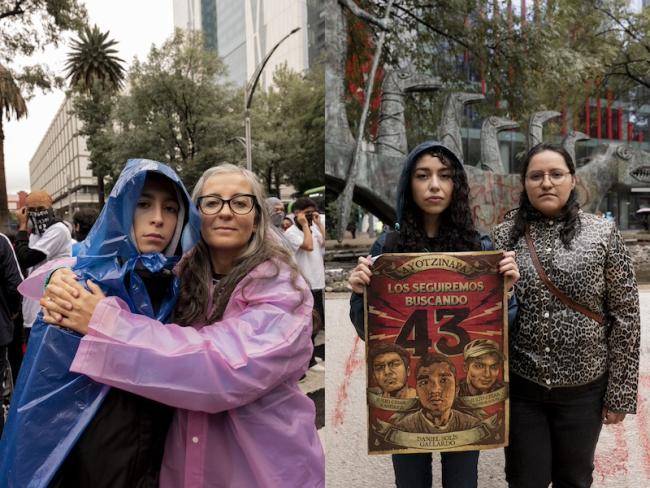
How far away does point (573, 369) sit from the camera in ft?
6.44

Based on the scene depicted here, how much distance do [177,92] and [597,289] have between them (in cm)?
1590

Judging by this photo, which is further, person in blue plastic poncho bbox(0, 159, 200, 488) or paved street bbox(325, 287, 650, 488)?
paved street bbox(325, 287, 650, 488)

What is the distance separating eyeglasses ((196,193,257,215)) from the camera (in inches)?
56.2

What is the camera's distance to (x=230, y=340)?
4.02ft

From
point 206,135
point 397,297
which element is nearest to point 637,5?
point 397,297

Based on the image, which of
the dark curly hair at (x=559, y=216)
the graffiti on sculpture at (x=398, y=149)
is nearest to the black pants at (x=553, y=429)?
the dark curly hair at (x=559, y=216)

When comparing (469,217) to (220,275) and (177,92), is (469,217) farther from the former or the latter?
(177,92)

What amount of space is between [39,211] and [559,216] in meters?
3.76

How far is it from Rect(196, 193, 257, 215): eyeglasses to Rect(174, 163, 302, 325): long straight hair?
0.03 meters

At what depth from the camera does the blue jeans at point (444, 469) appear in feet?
6.42

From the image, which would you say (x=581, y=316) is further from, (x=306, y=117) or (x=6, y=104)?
(x=6, y=104)

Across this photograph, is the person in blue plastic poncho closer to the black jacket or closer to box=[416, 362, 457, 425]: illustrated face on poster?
box=[416, 362, 457, 425]: illustrated face on poster

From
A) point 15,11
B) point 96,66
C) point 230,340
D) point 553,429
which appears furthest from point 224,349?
point 96,66

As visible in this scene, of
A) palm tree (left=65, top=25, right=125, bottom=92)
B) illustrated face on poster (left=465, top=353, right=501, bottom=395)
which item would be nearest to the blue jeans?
illustrated face on poster (left=465, top=353, right=501, bottom=395)
